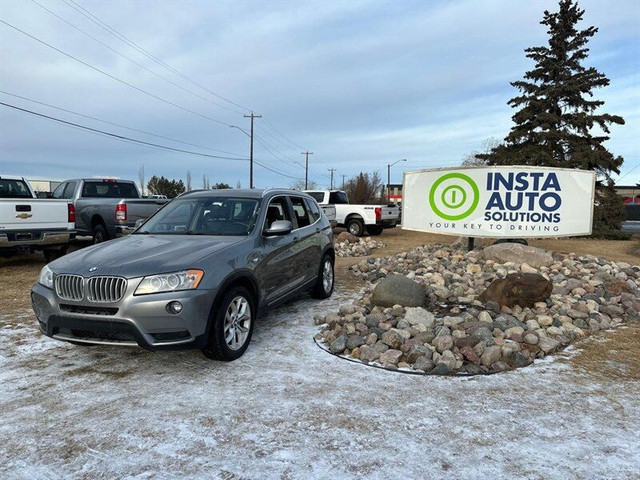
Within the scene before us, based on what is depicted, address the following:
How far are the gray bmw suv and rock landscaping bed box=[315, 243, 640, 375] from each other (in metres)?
1.10

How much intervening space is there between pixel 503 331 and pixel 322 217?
3.30 metres

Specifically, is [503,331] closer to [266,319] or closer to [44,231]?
[266,319]

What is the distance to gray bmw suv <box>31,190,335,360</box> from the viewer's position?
156 inches

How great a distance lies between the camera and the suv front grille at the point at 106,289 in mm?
3965

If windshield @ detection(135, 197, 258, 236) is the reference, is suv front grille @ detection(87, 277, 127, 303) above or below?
below

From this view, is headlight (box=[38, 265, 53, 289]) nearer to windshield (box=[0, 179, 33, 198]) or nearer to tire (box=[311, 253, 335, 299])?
tire (box=[311, 253, 335, 299])

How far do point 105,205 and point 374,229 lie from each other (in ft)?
37.8

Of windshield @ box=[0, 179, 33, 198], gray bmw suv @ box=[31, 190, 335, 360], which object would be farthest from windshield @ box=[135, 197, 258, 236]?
windshield @ box=[0, 179, 33, 198]

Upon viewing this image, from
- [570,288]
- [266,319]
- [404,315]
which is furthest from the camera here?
[570,288]

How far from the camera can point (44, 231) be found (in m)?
9.66

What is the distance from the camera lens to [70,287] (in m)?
4.13

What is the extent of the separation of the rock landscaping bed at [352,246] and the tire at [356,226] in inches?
114

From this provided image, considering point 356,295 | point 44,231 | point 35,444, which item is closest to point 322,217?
point 356,295

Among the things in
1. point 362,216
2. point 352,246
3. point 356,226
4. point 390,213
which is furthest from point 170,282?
point 390,213
